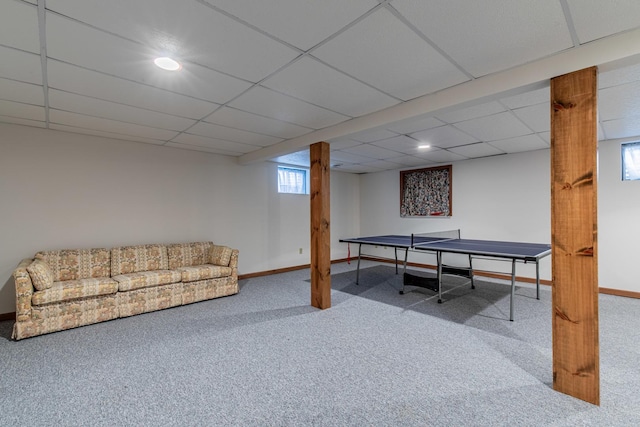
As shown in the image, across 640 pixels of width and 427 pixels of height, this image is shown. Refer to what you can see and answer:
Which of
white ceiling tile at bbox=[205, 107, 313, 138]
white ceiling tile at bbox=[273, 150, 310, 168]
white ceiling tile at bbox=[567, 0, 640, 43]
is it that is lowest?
white ceiling tile at bbox=[273, 150, 310, 168]

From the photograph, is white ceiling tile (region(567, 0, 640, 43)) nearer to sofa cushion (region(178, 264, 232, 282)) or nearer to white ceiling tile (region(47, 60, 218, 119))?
white ceiling tile (region(47, 60, 218, 119))

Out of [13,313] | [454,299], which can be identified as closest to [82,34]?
[13,313]

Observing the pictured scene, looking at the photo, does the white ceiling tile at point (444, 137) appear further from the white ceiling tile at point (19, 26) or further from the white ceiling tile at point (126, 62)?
the white ceiling tile at point (19, 26)

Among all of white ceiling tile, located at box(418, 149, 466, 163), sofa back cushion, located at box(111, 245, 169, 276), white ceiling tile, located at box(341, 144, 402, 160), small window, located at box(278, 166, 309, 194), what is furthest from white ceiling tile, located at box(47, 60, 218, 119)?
white ceiling tile, located at box(418, 149, 466, 163)

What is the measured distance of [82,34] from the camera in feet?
5.82

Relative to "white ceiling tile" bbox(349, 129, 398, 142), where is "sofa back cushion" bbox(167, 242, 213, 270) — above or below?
below

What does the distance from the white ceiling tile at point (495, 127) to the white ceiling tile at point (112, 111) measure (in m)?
3.34

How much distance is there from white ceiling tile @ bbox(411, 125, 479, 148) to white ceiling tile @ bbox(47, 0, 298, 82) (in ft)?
8.00

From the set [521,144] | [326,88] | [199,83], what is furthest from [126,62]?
[521,144]

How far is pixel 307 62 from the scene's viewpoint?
84.0 inches

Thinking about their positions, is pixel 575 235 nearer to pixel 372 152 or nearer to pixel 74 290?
pixel 372 152

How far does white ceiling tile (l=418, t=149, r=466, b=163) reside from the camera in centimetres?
518

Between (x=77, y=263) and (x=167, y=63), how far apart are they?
121 inches

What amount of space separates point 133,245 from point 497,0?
4971 millimetres
